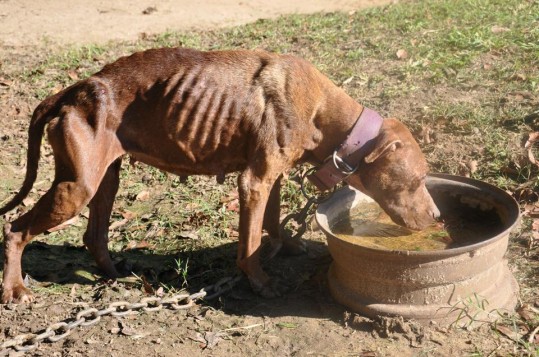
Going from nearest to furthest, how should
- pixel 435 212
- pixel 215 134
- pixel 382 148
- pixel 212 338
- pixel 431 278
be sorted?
pixel 431 278 < pixel 212 338 < pixel 382 148 < pixel 435 212 < pixel 215 134

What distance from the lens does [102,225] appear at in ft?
19.6

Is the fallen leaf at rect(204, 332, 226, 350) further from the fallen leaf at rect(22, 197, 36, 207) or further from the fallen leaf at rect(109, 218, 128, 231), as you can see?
the fallen leaf at rect(22, 197, 36, 207)

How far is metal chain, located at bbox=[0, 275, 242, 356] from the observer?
4.82 m

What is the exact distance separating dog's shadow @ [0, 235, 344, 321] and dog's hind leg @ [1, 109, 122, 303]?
14.6 inches

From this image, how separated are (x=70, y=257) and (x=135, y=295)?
1.13m

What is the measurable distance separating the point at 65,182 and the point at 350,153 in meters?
2.07

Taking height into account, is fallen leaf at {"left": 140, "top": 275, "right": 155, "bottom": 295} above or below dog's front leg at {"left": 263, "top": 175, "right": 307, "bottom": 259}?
below

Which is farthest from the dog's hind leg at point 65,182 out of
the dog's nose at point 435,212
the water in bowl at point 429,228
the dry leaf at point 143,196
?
the dog's nose at point 435,212

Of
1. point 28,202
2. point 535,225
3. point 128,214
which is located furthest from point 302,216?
point 28,202

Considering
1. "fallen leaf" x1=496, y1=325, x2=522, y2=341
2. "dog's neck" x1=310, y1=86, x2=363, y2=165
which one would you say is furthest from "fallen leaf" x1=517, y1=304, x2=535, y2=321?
"dog's neck" x1=310, y1=86, x2=363, y2=165

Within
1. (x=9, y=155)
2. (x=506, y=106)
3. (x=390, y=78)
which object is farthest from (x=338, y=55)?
(x=9, y=155)

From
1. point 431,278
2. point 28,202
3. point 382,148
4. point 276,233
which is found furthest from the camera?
point 28,202

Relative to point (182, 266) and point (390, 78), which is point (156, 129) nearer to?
point (182, 266)

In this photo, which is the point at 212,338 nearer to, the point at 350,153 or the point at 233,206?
the point at 350,153
